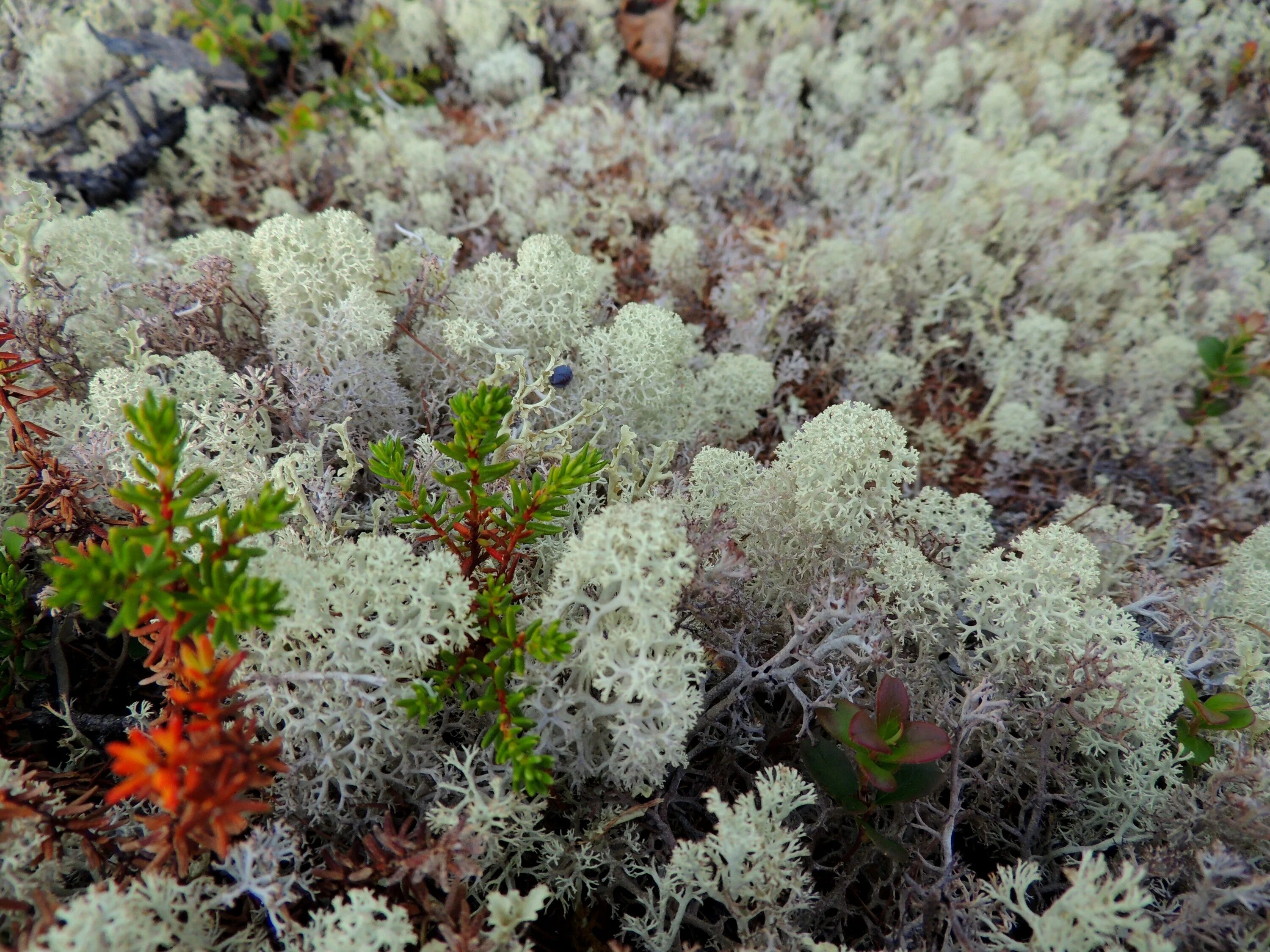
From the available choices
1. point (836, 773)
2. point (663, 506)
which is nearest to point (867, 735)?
point (836, 773)

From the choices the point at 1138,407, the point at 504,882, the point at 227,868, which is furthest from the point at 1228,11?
the point at 227,868

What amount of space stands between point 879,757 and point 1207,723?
86 centimetres

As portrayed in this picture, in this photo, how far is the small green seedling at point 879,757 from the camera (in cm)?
141

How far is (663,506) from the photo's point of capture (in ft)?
4.50

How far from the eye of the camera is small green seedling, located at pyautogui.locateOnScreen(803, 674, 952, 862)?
1.41 m

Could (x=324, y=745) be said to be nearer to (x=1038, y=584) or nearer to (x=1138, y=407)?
(x=1038, y=584)

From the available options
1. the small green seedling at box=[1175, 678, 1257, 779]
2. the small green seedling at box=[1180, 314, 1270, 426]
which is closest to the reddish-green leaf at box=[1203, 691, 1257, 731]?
the small green seedling at box=[1175, 678, 1257, 779]

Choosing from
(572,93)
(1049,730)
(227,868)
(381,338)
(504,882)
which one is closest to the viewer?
(227,868)

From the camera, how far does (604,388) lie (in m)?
2.05

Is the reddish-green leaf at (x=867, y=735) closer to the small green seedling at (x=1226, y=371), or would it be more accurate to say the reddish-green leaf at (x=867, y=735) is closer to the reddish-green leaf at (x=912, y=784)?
the reddish-green leaf at (x=912, y=784)

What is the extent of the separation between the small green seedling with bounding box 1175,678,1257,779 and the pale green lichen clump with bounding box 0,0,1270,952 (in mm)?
34

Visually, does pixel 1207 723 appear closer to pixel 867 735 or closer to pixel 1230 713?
pixel 1230 713

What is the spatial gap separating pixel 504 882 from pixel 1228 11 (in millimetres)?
6048

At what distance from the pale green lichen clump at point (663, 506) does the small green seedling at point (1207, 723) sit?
0.11ft
